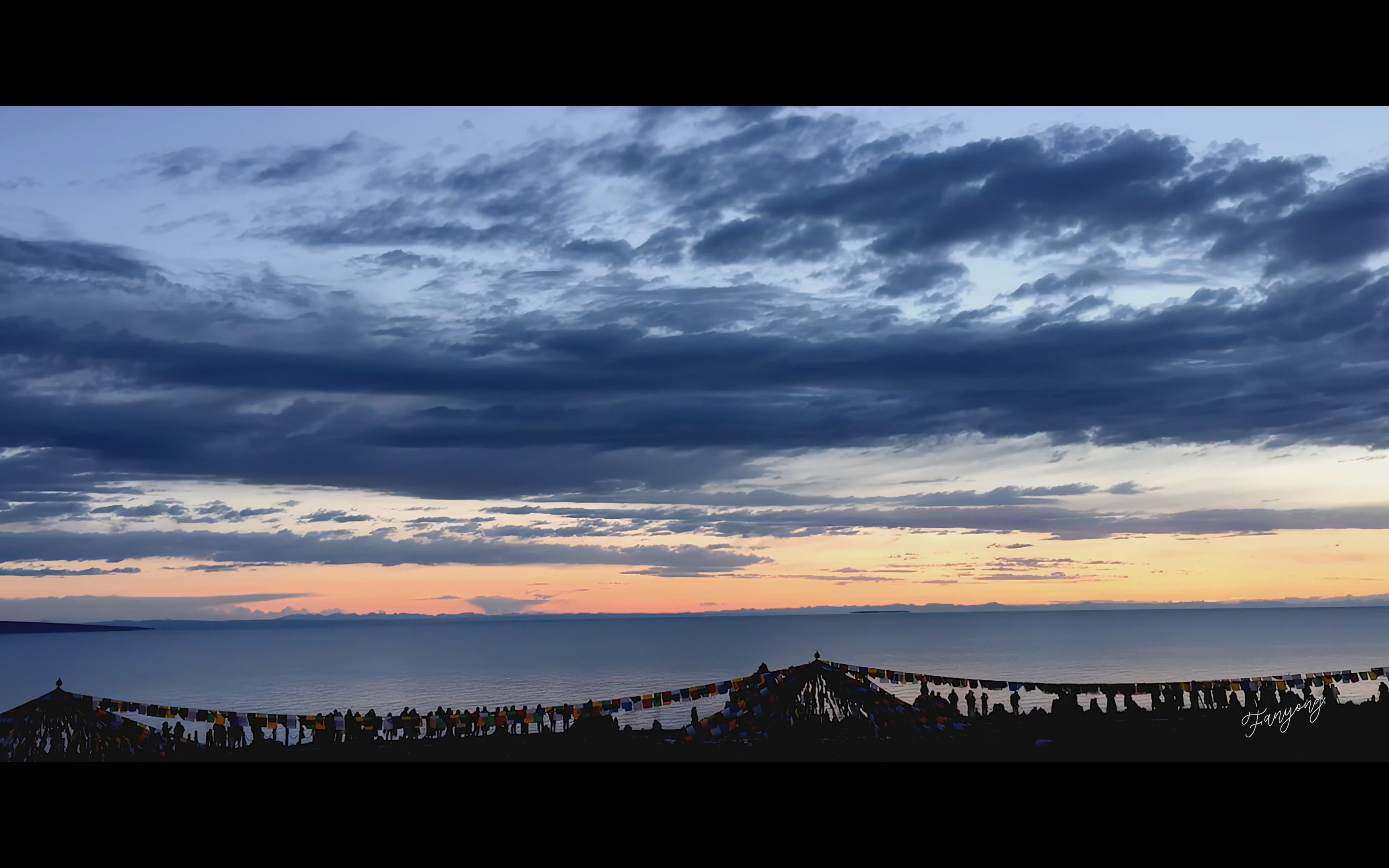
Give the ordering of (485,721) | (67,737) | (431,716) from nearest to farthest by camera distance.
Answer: (67,737), (485,721), (431,716)

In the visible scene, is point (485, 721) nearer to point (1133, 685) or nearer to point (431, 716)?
point (431, 716)

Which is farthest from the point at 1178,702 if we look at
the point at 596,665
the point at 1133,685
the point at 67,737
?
the point at 596,665
